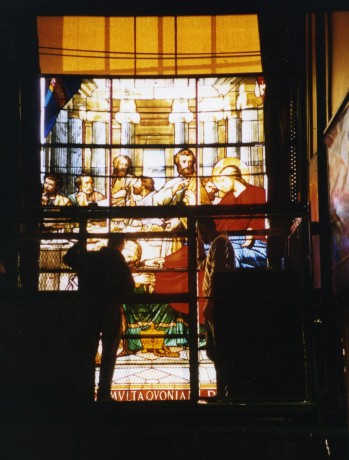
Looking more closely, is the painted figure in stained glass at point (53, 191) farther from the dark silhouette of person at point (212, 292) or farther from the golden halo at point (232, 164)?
the dark silhouette of person at point (212, 292)

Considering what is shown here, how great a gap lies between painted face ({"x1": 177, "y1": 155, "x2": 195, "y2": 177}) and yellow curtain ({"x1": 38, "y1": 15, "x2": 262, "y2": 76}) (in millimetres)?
1038

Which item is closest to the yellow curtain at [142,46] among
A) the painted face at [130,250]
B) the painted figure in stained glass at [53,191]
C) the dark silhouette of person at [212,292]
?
the painted figure in stained glass at [53,191]

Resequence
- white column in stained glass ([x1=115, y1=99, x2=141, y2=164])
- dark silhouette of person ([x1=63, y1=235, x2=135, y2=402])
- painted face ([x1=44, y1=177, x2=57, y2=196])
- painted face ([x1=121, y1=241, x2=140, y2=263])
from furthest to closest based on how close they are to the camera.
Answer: white column in stained glass ([x1=115, y1=99, x2=141, y2=164]) → painted face ([x1=44, y1=177, x2=57, y2=196]) → painted face ([x1=121, y1=241, x2=140, y2=263]) → dark silhouette of person ([x1=63, y1=235, x2=135, y2=402])

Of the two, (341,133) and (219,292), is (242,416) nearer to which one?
(219,292)

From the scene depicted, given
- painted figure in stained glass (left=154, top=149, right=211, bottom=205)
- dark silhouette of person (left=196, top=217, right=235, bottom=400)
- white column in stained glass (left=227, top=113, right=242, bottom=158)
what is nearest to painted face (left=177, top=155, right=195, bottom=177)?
painted figure in stained glass (left=154, top=149, right=211, bottom=205)

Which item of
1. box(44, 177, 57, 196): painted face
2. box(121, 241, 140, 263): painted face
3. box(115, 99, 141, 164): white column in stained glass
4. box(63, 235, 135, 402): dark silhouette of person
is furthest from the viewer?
box(115, 99, 141, 164): white column in stained glass

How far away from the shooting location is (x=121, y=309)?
532 centimetres

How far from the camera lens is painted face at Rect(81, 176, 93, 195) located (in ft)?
30.0

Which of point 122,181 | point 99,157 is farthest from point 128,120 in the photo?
point 122,181

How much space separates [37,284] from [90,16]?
Result: 4516mm

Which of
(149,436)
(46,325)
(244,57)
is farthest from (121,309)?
(244,57)

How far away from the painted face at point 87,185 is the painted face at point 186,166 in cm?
105

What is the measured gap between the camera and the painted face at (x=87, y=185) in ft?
30.0

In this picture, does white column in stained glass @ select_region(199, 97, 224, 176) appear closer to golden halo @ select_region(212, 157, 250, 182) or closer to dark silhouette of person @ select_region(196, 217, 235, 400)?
golden halo @ select_region(212, 157, 250, 182)
